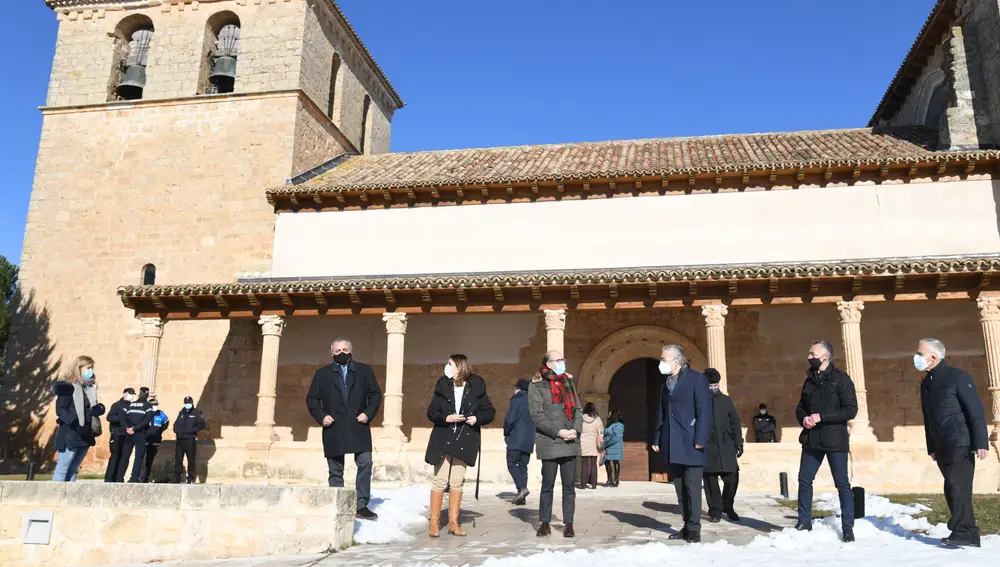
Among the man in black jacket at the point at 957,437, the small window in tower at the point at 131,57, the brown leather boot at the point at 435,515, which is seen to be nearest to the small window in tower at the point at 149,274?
the small window in tower at the point at 131,57

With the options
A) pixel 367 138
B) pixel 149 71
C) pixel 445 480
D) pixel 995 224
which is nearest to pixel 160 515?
pixel 445 480

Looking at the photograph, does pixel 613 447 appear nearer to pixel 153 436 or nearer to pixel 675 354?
pixel 675 354

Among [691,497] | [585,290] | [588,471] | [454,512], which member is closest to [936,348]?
[691,497]

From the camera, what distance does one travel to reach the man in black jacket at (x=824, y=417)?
602 cm

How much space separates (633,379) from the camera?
15.6m

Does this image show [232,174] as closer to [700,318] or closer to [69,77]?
[69,77]

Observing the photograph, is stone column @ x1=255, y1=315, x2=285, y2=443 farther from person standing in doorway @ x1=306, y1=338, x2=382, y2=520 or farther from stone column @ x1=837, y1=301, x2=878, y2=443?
stone column @ x1=837, y1=301, x2=878, y2=443

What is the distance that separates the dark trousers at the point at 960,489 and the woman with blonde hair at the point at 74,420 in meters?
8.42

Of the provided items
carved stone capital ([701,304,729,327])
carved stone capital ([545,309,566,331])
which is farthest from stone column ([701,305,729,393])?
carved stone capital ([545,309,566,331])

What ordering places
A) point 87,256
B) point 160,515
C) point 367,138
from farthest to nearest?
point 367,138
point 87,256
point 160,515

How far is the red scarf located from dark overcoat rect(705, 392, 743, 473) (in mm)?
1608

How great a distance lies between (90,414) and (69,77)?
1486 cm

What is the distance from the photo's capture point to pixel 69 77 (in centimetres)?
2005

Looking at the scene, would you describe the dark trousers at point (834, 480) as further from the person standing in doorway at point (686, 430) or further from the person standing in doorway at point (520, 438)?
the person standing in doorway at point (520, 438)
